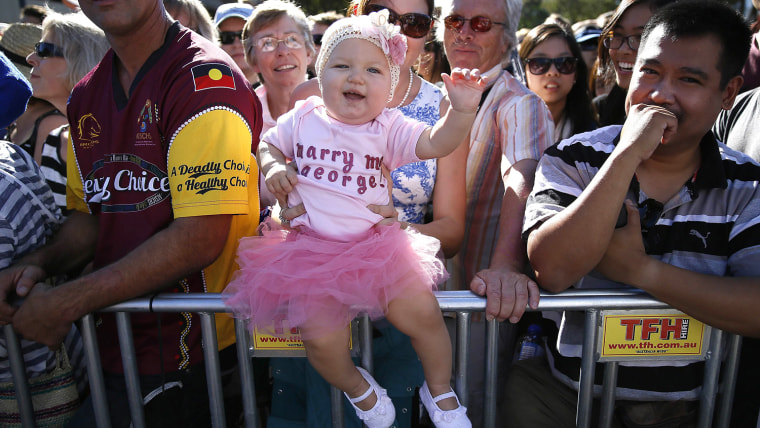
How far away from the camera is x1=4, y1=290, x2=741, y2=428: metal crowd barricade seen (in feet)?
6.03

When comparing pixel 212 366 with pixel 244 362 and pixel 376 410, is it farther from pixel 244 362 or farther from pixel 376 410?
pixel 376 410

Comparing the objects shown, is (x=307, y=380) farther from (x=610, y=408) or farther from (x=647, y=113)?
(x=647, y=113)

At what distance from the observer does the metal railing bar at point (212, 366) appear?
188 centimetres

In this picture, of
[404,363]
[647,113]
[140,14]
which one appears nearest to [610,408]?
[404,363]

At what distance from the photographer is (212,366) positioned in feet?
6.31

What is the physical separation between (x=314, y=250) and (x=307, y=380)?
583mm

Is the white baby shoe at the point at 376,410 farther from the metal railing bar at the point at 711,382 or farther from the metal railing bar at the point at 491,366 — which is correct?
the metal railing bar at the point at 711,382

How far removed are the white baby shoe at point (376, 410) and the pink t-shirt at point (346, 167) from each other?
0.52 meters

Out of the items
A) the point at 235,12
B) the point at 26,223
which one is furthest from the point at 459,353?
the point at 235,12

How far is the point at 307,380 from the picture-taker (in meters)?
2.06

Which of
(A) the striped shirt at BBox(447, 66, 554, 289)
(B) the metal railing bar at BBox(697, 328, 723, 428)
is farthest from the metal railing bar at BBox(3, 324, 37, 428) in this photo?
(B) the metal railing bar at BBox(697, 328, 723, 428)

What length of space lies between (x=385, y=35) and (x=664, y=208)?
1.24m

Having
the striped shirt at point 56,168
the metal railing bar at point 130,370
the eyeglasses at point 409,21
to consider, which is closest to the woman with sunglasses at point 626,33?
the eyeglasses at point 409,21

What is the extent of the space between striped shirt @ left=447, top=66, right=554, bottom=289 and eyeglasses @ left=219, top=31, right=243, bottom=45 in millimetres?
2806
